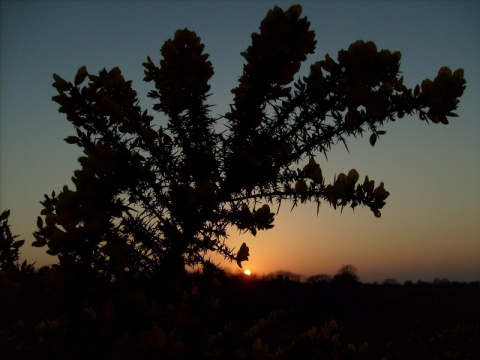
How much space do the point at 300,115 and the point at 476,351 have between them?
25.3ft

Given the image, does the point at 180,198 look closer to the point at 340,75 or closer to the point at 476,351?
the point at 340,75

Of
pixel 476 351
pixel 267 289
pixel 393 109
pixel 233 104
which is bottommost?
pixel 476 351

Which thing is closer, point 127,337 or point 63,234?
point 127,337

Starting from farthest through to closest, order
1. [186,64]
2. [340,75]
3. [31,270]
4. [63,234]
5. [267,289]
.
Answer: [267,289], [31,270], [340,75], [186,64], [63,234]

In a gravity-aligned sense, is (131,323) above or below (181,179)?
below

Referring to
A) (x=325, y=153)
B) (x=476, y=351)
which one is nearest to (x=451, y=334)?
(x=476, y=351)

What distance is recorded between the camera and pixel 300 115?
7.11 ft

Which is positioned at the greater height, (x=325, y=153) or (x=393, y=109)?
(x=393, y=109)

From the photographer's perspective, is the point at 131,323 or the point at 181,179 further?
the point at 181,179

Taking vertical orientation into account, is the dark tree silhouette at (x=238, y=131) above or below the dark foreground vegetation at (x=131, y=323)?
above

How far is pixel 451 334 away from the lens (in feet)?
28.8

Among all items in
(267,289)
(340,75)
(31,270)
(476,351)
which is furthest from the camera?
(267,289)

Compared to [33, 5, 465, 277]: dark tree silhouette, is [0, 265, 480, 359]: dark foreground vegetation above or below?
below

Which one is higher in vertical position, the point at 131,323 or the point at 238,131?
the point at 238,131
